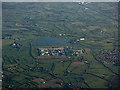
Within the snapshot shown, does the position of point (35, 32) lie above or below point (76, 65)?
above

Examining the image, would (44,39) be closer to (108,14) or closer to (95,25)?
(95,25)

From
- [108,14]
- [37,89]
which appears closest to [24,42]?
[37,89]

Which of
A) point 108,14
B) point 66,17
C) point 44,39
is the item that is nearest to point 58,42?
point 44,39

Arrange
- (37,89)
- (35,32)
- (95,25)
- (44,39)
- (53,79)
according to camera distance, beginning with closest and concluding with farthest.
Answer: (37,89), (53,79), (44,39), (35,32), (95,25)

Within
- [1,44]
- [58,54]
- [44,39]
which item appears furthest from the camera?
[44,39]

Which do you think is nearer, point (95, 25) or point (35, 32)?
point (35, 32)

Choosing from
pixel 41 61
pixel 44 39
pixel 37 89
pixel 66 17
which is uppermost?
pixel 66 17
